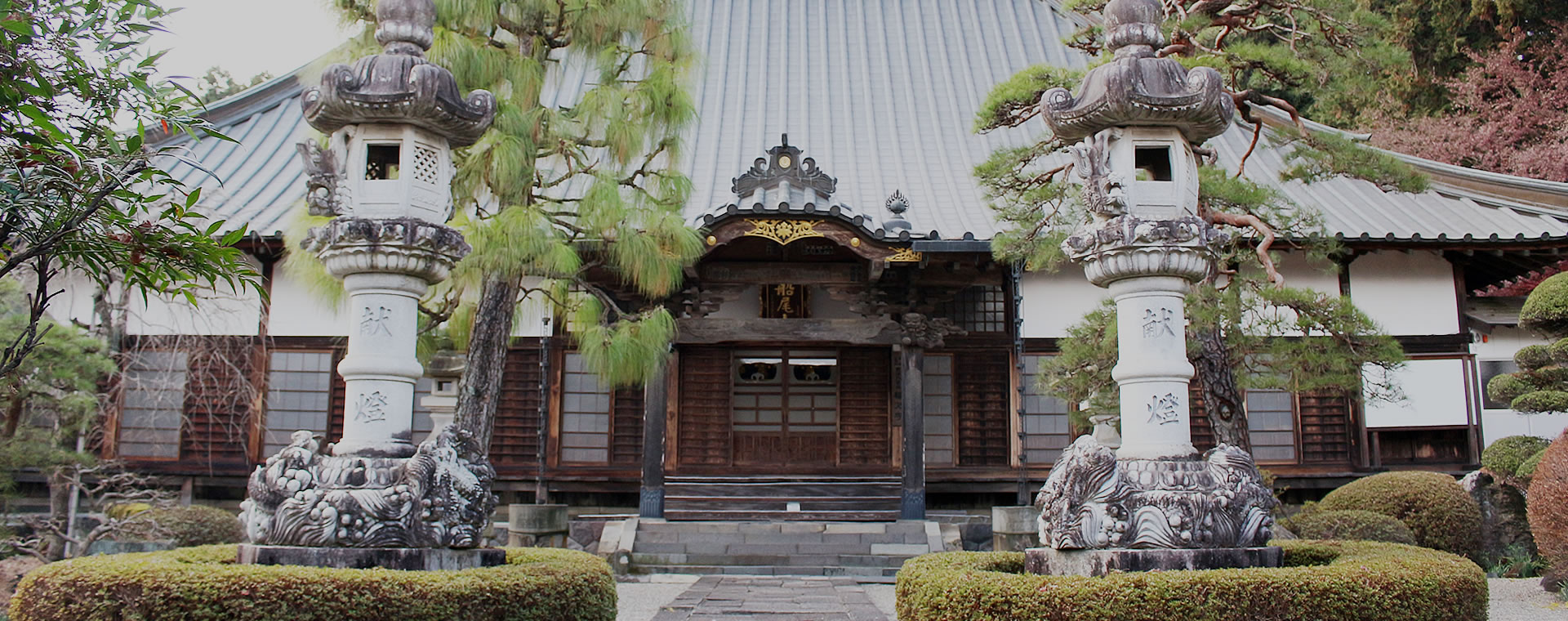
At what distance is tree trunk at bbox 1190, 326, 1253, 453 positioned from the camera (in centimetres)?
816

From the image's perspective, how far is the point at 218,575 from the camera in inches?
187

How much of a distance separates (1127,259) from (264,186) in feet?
36.9

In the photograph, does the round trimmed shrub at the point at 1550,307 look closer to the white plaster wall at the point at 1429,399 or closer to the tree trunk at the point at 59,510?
the white plaster wall at the point at 1429,399

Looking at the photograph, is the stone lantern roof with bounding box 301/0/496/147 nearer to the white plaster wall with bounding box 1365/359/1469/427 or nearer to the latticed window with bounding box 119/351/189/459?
the latticed window with bounding box 119/351/189/459

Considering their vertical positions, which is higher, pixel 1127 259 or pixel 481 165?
pixel 481 165

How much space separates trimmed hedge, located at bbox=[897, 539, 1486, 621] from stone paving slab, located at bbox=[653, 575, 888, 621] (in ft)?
7.89

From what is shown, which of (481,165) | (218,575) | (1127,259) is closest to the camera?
(218,575)

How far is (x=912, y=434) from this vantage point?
11.7 meters

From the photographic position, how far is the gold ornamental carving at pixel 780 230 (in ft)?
35.7

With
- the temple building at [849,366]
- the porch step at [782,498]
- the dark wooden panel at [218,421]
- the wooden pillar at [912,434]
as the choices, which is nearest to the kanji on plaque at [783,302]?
the temple building at [849,366]

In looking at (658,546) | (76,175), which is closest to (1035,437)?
(658,546)

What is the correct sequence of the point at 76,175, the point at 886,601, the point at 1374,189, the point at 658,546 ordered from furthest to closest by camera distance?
the point at 1374,189 → the point at 658,546 → the point at 886,601 → the point at 76,175

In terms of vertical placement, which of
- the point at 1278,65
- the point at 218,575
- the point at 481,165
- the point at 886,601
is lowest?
the point at 886,601

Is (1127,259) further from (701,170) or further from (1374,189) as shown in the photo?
(1374,189)
